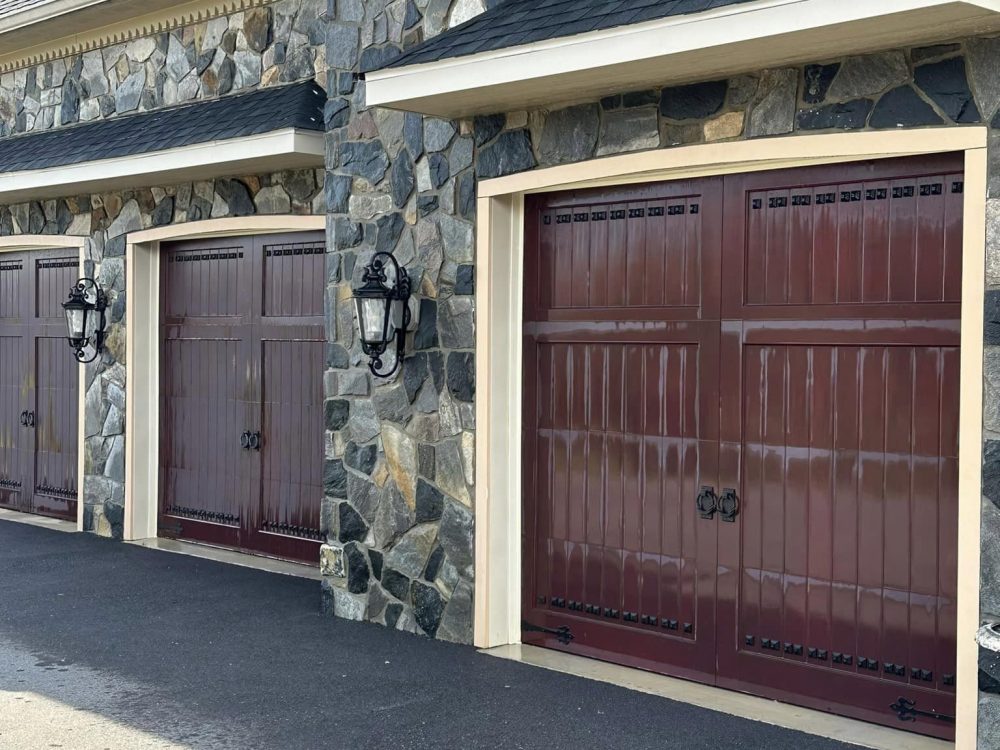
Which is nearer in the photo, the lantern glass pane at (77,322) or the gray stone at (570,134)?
→ the gray stone at (570,134)

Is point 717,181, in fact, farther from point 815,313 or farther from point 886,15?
point 886,15

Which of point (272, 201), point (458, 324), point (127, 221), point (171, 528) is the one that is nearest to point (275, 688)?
point (458, 324)

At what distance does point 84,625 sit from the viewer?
743 cm

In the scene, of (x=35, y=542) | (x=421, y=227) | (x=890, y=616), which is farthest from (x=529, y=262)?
(x=35, y=542)

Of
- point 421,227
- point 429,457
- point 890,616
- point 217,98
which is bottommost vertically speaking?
point 890,616

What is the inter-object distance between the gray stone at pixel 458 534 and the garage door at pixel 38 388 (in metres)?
5.26

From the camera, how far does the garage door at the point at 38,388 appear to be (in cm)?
1116

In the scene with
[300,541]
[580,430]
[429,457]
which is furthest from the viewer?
[300,541]

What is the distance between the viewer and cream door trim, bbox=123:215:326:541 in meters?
10.1

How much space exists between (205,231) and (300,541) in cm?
243

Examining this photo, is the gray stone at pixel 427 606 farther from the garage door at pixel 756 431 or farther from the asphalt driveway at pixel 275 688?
the garage door at pixel 756 431

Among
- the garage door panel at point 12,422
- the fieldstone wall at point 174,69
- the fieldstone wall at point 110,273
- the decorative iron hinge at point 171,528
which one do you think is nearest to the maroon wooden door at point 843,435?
A: the fieldstone wall at point 174,69

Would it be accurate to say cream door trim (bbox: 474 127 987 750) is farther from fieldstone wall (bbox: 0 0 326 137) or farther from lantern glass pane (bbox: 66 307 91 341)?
lantern glass pane (bbox: 66 307 91 341)

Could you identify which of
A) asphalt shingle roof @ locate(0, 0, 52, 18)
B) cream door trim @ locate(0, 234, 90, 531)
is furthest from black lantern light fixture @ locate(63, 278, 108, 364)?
asphalt shingle roof @ locate(0, 0, 52, 18)
